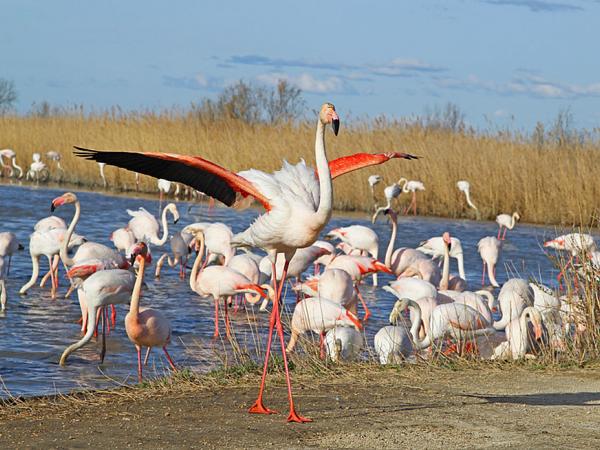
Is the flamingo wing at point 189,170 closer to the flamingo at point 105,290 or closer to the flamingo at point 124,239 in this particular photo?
the flamingo at point 105,290

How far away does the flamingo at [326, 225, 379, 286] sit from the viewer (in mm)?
12594

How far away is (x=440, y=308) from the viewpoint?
24.9 ft

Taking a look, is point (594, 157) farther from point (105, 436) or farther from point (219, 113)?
point (105, 436)

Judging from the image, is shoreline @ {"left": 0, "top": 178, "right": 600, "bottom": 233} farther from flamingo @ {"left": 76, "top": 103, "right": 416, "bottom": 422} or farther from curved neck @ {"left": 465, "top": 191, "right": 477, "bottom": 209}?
flamingo @ {"left": 76, "top": 103, "right": 416, "bottom": 422}

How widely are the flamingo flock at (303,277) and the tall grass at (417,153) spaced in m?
4.59

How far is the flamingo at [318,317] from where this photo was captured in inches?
307

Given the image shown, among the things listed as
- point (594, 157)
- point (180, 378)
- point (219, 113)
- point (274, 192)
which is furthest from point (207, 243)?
point (219, 113)

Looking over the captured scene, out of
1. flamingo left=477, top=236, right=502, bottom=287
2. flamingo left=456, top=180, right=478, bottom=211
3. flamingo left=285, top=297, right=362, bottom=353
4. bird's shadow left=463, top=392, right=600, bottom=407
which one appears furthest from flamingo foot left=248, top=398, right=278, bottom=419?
flamingo left=456, top=180, right=478, bottom=211

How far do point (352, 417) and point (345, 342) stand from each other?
2448 mm

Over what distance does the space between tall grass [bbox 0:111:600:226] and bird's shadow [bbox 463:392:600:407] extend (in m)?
10.6

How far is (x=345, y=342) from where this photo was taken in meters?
7.27

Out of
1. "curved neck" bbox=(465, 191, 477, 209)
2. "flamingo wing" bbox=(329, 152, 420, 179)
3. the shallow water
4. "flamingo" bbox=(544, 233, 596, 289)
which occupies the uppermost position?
"flamingo wing" bbox=(329, 152, 420, 179)

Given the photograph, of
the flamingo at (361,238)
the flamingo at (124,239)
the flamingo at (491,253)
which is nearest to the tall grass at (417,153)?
the flamingo at (491,253)

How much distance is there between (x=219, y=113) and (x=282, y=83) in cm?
448
